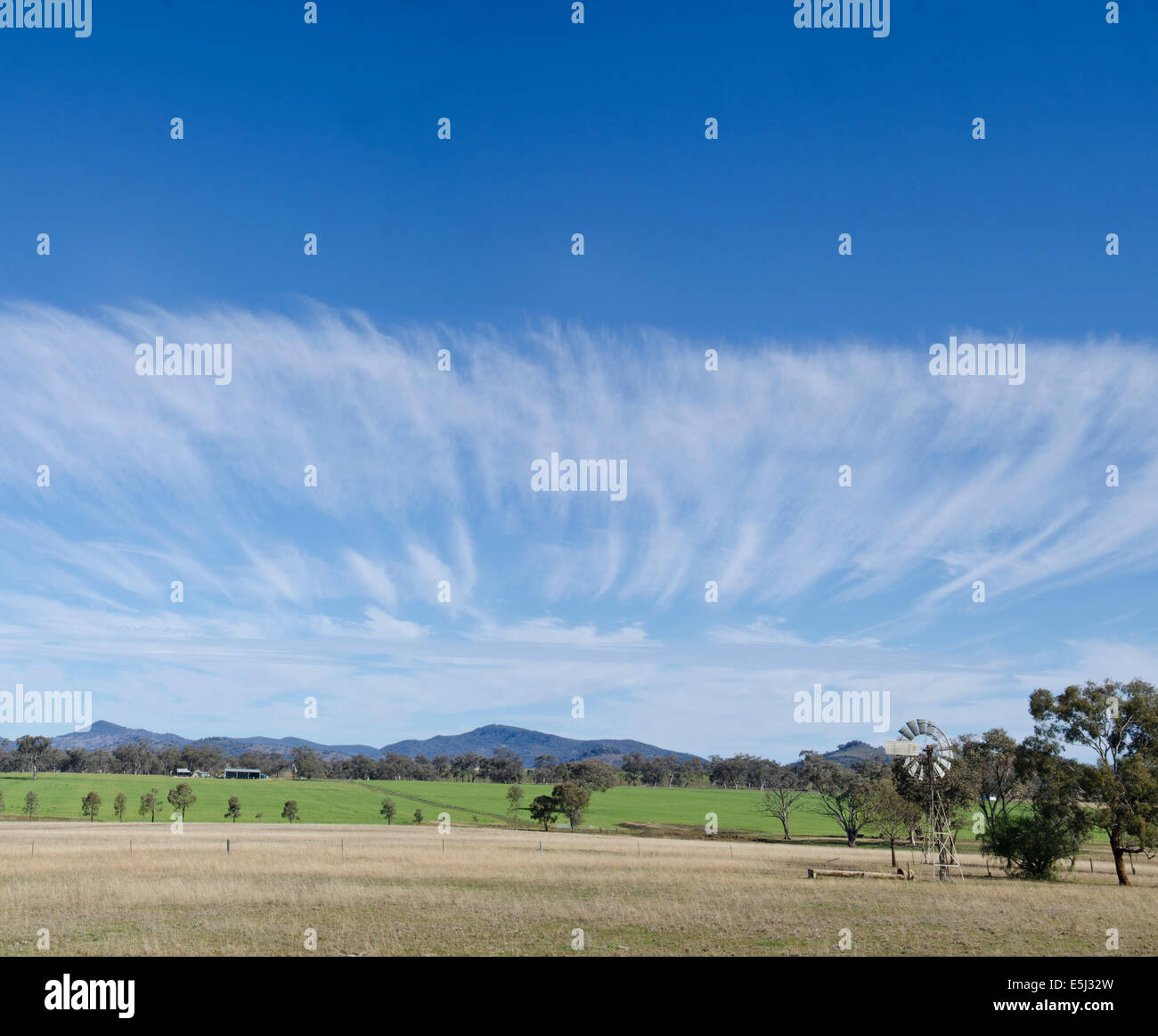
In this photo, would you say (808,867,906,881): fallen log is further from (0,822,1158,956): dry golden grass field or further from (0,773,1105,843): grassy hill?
(0,773,1105,843): grassy hill

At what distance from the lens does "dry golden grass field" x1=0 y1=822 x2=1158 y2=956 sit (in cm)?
2334

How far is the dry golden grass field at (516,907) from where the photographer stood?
23.3 metres

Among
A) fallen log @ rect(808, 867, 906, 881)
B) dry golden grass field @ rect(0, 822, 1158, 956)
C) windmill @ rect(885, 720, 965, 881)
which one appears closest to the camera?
dry golden grass field @ rect(0, 822, 1158, 956)

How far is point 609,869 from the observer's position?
48.2 meters

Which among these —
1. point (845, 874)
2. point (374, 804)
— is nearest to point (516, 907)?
point (845, 874)

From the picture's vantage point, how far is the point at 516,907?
3047cm

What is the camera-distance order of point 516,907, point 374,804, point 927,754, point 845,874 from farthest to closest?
point 374,804, point 927,754, point 845,874, point 516,907

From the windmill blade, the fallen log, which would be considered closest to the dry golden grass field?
the fallen log

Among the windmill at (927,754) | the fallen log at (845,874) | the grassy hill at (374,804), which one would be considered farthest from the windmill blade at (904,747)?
the grassy hill at (374,804)

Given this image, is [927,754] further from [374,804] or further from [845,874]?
[374,804]

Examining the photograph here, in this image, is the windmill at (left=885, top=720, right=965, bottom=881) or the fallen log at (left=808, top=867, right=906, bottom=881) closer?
the fallen log at (left=808, top=867, right=906, bottom=881)

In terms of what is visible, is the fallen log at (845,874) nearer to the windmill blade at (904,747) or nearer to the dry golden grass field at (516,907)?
the dry golden grass field at (516,907)
